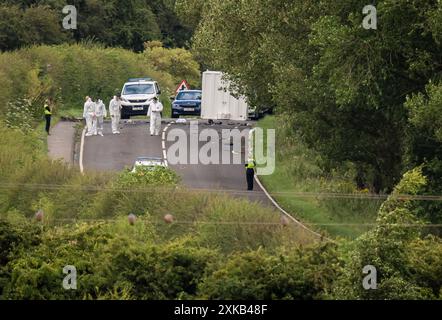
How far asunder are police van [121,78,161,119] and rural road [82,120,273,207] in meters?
2.20

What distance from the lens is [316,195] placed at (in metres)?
38.3

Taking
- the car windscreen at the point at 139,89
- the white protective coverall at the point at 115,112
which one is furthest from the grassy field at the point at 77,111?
the white protective coverall at the point at 115,112

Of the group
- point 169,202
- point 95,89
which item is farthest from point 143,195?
point 95,89

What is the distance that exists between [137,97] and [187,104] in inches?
121

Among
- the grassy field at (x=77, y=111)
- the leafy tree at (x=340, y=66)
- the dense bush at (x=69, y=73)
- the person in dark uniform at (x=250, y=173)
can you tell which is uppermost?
the dense bush at (x=69, y=73)

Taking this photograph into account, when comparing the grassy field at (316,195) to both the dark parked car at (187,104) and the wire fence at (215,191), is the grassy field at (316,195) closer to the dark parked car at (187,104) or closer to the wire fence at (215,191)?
the wire fence at (215,191)

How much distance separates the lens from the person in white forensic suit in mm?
47656

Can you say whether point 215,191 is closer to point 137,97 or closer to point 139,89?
point 137,97

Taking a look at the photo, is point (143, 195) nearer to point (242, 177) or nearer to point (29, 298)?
point (29, 298)

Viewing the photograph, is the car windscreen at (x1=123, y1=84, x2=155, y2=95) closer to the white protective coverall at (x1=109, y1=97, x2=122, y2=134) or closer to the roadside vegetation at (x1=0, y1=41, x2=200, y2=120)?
the roadside vegetation at (x1=0, y1=41, x2=200, y2=120)

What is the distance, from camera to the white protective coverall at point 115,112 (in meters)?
47.4

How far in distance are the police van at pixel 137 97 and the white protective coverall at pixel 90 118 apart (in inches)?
245

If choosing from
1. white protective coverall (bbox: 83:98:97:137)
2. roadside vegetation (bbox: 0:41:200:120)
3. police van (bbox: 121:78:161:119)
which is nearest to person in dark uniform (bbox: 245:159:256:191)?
white protective coverall (bbox: 83:98:97:137)

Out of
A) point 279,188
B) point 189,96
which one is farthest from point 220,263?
point 189,96
